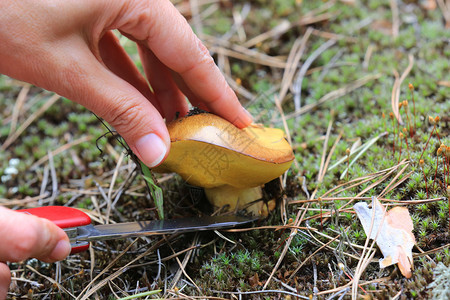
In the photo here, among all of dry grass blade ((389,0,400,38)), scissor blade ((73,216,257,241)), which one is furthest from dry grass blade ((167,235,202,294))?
dry grass blade ((389,0,400,38))

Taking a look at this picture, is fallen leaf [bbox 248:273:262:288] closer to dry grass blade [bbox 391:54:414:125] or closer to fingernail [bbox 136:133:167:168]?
fingernail [bbox 136:133:167:168]

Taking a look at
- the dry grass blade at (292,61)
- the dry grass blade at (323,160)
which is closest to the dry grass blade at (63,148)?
the dry grass blade at (292,61)

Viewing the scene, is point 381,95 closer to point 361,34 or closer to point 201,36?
point 361,34

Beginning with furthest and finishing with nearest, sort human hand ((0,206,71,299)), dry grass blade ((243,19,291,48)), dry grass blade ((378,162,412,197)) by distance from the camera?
dry grass blade ((243,19,291,48))
dry grass blade ((378,162,412,197))
human hand ((0,206,71,299))

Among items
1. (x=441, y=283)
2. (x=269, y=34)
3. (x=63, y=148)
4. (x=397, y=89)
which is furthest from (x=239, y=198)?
(x=269, y=34)

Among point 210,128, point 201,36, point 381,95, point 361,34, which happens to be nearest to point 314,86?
point 381,95

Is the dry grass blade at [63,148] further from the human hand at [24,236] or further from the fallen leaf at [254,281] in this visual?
the fallen leaf at [254,281]
